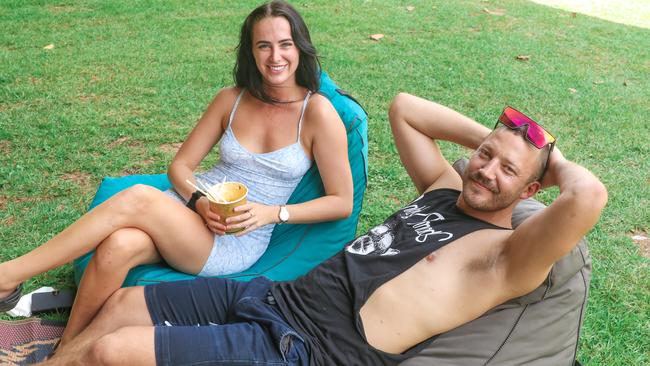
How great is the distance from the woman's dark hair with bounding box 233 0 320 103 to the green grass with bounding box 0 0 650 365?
4.83 ft

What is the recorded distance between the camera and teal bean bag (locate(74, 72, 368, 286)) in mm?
3320

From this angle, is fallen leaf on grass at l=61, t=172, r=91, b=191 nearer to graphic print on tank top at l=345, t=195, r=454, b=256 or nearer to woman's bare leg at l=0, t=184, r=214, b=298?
woman's bare leg at l=0, t=184, r=214, b=298

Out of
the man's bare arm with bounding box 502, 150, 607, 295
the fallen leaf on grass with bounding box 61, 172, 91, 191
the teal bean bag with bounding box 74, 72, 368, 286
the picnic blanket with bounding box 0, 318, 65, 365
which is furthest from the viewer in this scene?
the fallen leaf on grass with bounding box 61, 172, 91, 191

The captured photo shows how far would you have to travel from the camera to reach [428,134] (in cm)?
347

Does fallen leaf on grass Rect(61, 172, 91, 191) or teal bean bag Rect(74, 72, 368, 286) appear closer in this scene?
teal bean bag Rect(74, 72, 368, 286)

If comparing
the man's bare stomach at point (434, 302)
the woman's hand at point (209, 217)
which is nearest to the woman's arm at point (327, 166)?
the woman's hand at point (209, 217)

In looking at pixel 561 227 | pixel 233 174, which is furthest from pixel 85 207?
pixel 561 227

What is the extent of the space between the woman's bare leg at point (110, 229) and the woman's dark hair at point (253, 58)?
2.92ft

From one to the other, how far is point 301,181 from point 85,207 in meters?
1.91

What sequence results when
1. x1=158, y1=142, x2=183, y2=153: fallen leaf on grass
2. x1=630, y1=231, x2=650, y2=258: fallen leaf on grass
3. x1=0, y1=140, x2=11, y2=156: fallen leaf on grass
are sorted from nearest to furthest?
1. x1=630, y1=231, x2=650, y2=258: fallen leaf on grass
2. x1=0, y1=140, x2=11, y2=156: fallen leaf on grass
3. x1=158, y1=142, x2=183, y2=153: fallen leaf on grass

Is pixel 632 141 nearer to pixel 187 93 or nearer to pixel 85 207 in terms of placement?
pixel 187 93

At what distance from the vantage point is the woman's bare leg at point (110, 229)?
3.00 metres

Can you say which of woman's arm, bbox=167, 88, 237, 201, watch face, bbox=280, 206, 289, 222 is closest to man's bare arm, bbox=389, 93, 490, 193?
watch face, bbox=280, 206, 289, 222

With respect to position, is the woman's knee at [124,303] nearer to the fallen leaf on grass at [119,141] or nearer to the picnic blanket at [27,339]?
the picnic blanket at [27,339]
